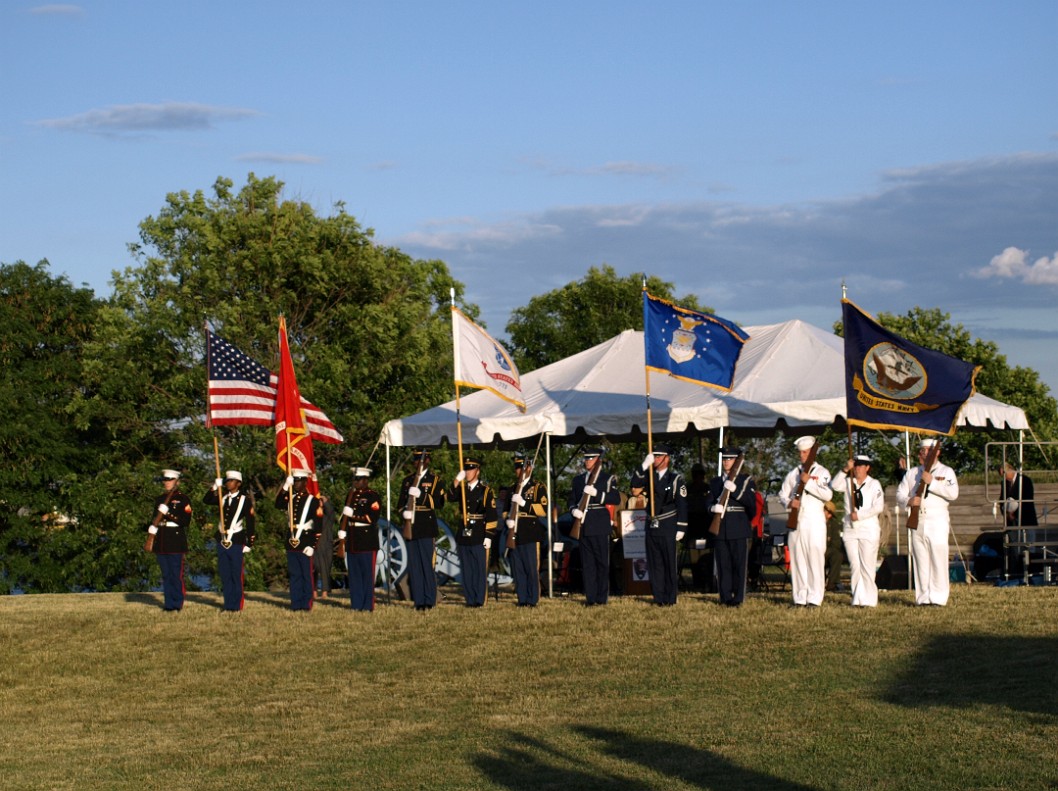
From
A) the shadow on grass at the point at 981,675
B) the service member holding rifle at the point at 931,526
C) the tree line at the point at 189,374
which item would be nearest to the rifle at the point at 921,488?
the service member holding rifle at the point at 931,526

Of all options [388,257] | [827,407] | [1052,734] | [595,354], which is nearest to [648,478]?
[827,407]

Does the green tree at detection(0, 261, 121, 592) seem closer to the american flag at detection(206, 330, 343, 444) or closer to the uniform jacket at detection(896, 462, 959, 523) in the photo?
the american flag at detection(206, 330, 343, 444)

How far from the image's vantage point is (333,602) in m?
19.4

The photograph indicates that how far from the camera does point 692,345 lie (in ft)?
57.9

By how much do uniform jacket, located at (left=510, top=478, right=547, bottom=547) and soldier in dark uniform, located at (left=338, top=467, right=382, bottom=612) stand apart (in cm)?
175

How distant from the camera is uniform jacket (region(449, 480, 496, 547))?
18016 mm

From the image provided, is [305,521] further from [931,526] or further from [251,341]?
[251,341]

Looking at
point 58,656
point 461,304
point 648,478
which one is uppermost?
point 461,304

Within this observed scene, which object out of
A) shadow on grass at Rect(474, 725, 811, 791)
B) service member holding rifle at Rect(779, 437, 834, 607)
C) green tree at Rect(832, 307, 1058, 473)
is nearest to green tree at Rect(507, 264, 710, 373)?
green tree at Rect(832, 307, 1058, 473)

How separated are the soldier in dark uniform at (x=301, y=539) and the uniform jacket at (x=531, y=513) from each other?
251 centimetres

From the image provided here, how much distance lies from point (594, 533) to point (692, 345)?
2.44 metres

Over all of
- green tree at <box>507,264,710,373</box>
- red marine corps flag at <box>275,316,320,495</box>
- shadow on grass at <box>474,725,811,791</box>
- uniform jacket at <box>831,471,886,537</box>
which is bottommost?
shadow on grass at <box>474,725,811,791</box>

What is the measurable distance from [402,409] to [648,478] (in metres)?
14.8

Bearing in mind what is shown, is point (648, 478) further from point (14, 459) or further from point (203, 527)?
point (14, 459)
